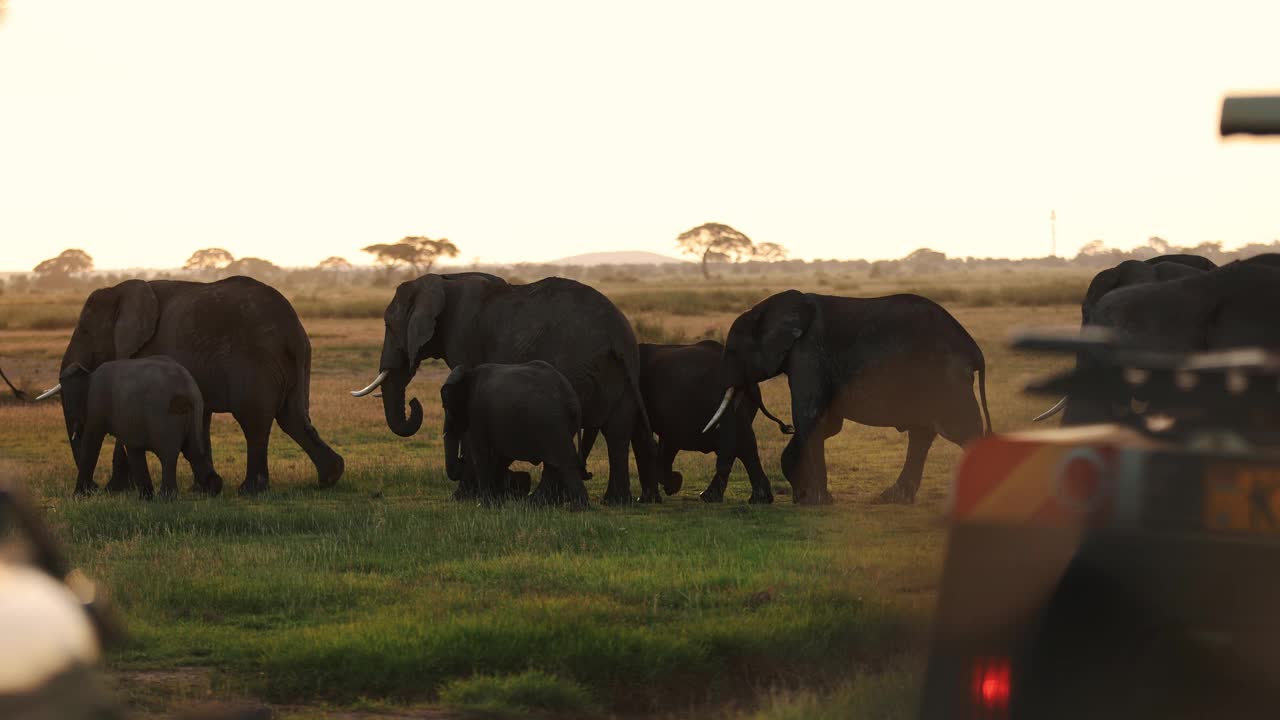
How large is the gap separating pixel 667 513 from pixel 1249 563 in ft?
31.6

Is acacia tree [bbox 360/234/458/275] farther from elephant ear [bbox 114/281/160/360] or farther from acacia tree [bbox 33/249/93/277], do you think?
elephant ear [bbox 114/281/160/360]

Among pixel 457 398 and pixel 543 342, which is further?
pixel 543 342

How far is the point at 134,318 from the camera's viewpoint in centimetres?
1538

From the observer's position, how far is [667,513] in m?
12.7

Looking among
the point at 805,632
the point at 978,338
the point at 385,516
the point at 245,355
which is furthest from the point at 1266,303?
the point at 978,338

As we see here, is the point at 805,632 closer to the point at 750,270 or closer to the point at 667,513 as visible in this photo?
the point at 667,513

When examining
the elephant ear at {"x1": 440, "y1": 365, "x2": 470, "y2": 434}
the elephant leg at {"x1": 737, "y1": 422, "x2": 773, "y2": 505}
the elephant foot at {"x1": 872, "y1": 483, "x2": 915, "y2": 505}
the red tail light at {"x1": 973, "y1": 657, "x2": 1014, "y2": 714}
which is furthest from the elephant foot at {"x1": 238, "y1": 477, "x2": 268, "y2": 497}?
the red tail light at {"x1": 973, "y1": 657, "x2": 1014, "y2": 714}

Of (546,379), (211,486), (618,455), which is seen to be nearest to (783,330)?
(618,455)

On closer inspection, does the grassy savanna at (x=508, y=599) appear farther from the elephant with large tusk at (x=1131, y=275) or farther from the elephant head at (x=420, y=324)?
the elephant with large tusk at (x=1131, y=275)

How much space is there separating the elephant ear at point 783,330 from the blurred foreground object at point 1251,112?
33.9 ft

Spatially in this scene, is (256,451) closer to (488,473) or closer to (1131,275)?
(488,473)

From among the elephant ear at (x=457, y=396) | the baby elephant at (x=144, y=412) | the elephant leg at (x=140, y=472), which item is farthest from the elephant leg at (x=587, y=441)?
the elephant leg at (x=140, y=472)

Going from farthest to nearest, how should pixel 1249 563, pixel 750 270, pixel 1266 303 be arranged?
pixel 750 270 → pixel 1266 303 → pixel 1249 563

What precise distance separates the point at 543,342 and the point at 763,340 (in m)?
1.95
